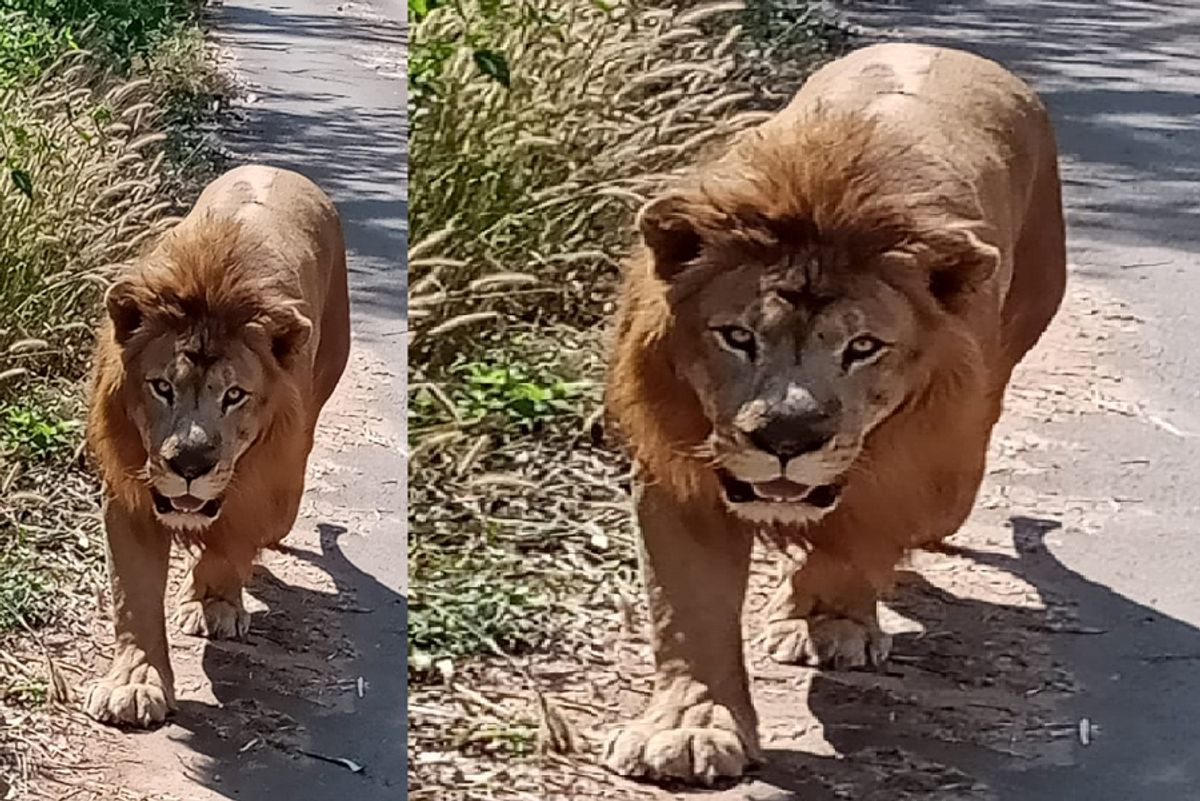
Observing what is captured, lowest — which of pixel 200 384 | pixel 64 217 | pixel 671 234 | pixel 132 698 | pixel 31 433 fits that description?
pixel 132 698

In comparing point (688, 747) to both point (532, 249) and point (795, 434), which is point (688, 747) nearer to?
point (795, 434)

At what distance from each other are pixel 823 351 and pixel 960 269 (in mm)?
140

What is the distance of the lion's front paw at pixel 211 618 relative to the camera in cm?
182

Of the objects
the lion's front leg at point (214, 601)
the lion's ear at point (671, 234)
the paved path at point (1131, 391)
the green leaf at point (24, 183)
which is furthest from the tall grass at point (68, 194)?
the paved path at point (1131, 391)

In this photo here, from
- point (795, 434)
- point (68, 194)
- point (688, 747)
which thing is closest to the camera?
point (795, 434)

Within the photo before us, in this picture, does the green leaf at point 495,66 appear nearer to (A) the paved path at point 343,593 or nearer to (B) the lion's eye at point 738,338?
(A) the paved path at point 343,593

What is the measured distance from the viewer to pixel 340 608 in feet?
5.95

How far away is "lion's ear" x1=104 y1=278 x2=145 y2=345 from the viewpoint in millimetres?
1776

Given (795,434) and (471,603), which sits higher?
(795,434)

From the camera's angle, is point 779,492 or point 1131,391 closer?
point 779,492

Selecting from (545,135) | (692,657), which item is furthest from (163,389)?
(692,657)

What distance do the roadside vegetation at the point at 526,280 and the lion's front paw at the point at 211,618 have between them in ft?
0.62

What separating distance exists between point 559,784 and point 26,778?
0.56 meters

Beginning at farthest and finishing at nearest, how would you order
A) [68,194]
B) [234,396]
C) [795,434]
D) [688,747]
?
[68,194] < [234,396] < [688,747] < [795,434]
